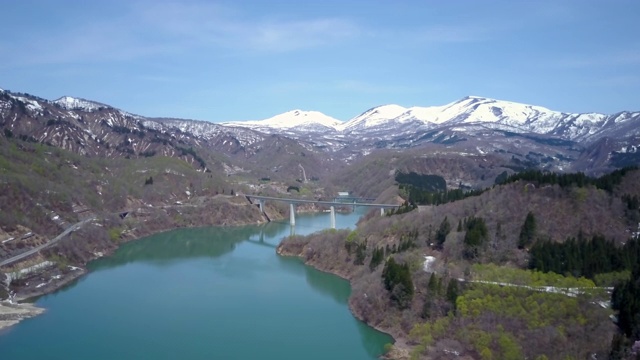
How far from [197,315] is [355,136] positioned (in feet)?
442

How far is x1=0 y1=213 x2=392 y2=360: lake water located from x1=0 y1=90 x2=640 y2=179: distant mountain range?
2370 centimetres

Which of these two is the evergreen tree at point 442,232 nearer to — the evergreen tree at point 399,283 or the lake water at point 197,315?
the evergreen tree at point 399,283

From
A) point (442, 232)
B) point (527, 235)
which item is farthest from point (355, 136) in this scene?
point (527, 235)

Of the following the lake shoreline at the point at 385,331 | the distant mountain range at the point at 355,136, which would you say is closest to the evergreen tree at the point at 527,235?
the lake shoreline at the point at 385,331

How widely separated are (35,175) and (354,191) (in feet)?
112

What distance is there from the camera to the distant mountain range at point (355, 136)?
6059 cm

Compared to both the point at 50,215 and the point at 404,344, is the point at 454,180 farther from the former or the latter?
the point at 404,344

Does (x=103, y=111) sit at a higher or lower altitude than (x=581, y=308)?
higher

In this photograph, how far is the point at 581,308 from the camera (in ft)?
54.2

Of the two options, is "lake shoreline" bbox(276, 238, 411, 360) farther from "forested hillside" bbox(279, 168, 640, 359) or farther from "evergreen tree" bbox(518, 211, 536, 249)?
"evergreen tree" bbox(518, 211, 536, 249)

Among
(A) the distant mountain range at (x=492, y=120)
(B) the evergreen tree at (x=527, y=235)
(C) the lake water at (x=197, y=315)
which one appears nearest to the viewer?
(C) the lake water at (x=197, y=315)

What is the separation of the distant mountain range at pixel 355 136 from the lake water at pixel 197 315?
77.8 feet

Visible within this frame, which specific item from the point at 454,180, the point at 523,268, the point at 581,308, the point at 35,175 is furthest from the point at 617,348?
the point at 454,180

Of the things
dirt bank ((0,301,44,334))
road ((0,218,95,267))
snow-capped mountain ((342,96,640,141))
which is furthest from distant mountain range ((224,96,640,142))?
dirt bank ((0,301,44,334))
